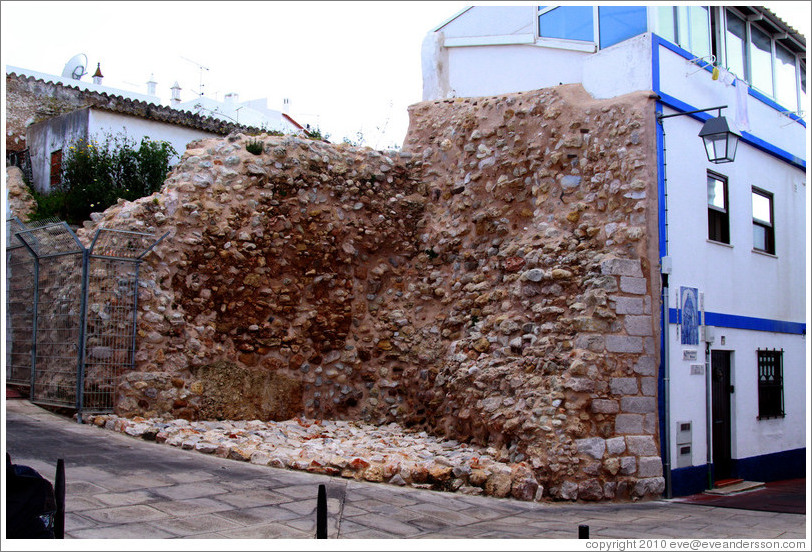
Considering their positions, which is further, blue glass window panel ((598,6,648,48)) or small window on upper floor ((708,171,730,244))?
small window on upper floor ((708,171,730,244))

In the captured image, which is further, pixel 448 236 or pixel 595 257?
pixel 448 236

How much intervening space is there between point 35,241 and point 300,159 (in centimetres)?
389

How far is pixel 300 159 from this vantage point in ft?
37.1

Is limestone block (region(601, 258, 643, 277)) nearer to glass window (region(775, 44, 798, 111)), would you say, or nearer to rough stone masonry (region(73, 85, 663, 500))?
rough stone masonry (region(73, 85, 663, 500))

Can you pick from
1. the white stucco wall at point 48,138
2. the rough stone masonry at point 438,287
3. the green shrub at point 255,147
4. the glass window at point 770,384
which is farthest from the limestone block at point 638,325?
the white stucco wall at point 48,138

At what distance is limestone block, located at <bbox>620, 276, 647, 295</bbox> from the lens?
8906 mm

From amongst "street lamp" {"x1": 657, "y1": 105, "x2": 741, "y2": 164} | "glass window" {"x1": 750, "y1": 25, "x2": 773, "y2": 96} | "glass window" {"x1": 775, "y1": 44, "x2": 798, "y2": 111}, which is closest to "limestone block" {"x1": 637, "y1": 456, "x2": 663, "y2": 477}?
"street lamp" {"x1": 657, "y1": 105, "x2": 741, "y2": 164}

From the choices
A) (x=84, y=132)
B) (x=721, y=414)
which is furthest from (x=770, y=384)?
(x=84, y=132)

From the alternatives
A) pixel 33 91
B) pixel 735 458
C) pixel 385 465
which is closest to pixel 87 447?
pixel 385 465

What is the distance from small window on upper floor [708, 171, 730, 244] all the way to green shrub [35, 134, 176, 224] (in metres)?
10.4

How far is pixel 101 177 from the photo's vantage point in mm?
14727

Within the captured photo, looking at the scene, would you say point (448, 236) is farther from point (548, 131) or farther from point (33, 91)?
point (33, 91)

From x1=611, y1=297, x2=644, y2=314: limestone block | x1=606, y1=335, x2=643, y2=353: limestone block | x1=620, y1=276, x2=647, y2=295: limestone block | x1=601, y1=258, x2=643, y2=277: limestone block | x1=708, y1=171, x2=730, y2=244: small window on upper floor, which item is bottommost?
x1=606, y1=335, x2=643, y2=353: limestone block

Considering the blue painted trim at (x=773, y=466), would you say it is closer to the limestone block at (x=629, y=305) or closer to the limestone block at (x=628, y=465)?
the limestone block at (x=628, y=465)
